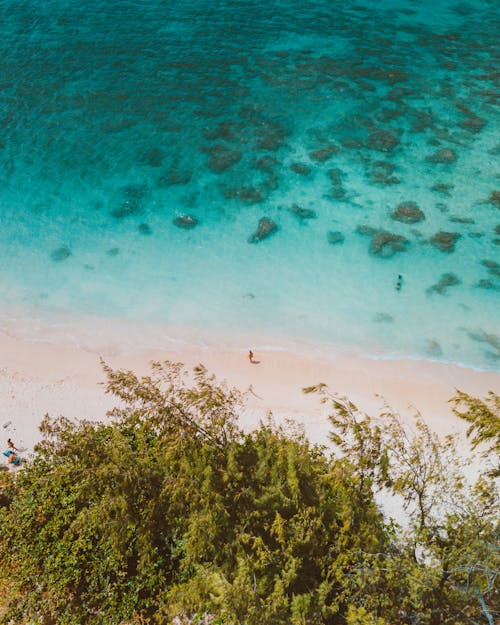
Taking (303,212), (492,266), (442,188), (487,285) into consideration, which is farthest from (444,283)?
(303,212)

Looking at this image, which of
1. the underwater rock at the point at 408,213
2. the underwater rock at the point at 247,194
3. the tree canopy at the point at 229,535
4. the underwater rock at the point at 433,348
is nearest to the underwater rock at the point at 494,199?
the underwater rock at the point at 408,213

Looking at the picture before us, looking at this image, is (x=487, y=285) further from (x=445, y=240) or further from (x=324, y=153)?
(x=324, y=153)

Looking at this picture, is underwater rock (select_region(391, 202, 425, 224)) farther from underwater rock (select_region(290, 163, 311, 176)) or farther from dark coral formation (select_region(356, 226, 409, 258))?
underwater rock (select_region(290, 163, 311, 176))

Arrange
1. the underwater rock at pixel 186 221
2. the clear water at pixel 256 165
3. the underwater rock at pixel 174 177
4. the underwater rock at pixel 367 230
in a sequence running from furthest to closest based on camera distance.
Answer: the underwater rock at pixel 174 177, the underwater rock at pixel 186 221, the underwater rock at pixel 367 230, the clear water at pixel 256 165

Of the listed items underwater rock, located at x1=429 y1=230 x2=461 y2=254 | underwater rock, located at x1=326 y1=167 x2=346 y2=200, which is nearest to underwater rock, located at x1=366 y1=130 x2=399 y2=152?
underwater rock, located at x1=326 y1=167 x2=346 y2=200

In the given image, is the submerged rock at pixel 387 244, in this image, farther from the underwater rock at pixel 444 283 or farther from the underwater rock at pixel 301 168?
the underwater rock at pixel 301 168

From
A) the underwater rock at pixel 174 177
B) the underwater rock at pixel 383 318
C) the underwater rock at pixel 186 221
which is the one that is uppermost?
the underwater rock at pixel 174 177
